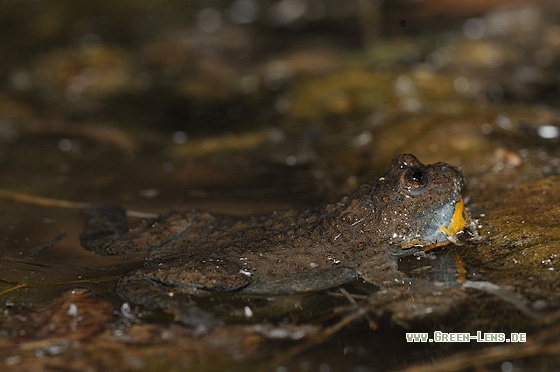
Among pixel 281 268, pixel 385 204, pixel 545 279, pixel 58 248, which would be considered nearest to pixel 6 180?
pixel 58 248

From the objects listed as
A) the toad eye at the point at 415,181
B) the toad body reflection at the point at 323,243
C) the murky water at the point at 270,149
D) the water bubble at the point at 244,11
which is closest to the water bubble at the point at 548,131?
the murky water at the point at 270,149

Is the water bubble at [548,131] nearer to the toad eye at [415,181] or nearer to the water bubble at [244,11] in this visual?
the toad eye at [415,181]

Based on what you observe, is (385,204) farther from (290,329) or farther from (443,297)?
(290,329)

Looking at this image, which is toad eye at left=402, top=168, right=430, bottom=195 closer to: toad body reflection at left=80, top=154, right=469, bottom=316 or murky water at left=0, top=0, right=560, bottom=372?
toad body reflection at left=80, top=154, right=469, bottom=316

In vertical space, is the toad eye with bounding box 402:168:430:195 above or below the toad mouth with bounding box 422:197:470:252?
above

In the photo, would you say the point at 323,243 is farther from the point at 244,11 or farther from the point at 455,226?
the point at 244,11

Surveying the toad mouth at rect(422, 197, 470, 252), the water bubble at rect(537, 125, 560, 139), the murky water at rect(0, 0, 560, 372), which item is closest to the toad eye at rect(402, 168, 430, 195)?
the toad mouth at rect(422, 197, 470, 252)
